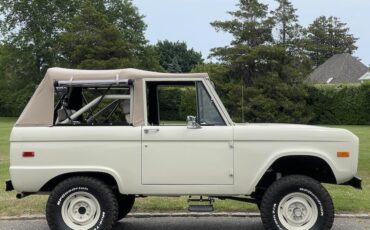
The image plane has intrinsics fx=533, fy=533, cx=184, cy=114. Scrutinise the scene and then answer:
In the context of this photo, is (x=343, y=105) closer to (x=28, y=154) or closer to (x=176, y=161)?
(x=176, y=161)

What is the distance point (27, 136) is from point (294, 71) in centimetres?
2791

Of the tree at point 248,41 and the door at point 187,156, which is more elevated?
the tree at point 248,41

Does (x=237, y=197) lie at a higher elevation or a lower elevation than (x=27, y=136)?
lower

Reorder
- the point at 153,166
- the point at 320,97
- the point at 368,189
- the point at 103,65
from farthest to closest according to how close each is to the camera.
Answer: the point at 320,97
the point at 103,65
the point at 368,189
the point at 153,166

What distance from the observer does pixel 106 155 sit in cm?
644

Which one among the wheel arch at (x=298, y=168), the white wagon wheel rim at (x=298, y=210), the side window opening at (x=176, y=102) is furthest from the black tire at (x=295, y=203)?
the side window opening at (x=176, y=102)

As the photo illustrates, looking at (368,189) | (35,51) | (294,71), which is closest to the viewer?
(368,189)

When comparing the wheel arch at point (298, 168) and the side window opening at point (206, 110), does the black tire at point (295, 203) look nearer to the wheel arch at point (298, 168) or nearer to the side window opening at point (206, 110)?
the wheel arch at point (298, 168)

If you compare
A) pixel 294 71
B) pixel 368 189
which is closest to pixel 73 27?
pixel 294 71

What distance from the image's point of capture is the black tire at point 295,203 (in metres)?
6.38

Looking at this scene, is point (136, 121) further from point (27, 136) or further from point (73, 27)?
point (73, 27)

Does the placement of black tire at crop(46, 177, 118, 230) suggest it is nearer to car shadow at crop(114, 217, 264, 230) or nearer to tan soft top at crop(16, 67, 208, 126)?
tan soft top at crop(16, 67, 208, 126)

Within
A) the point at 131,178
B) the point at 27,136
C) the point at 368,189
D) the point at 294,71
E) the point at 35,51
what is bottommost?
the point at 368,189

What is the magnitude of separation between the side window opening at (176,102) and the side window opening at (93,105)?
348 millimetres
